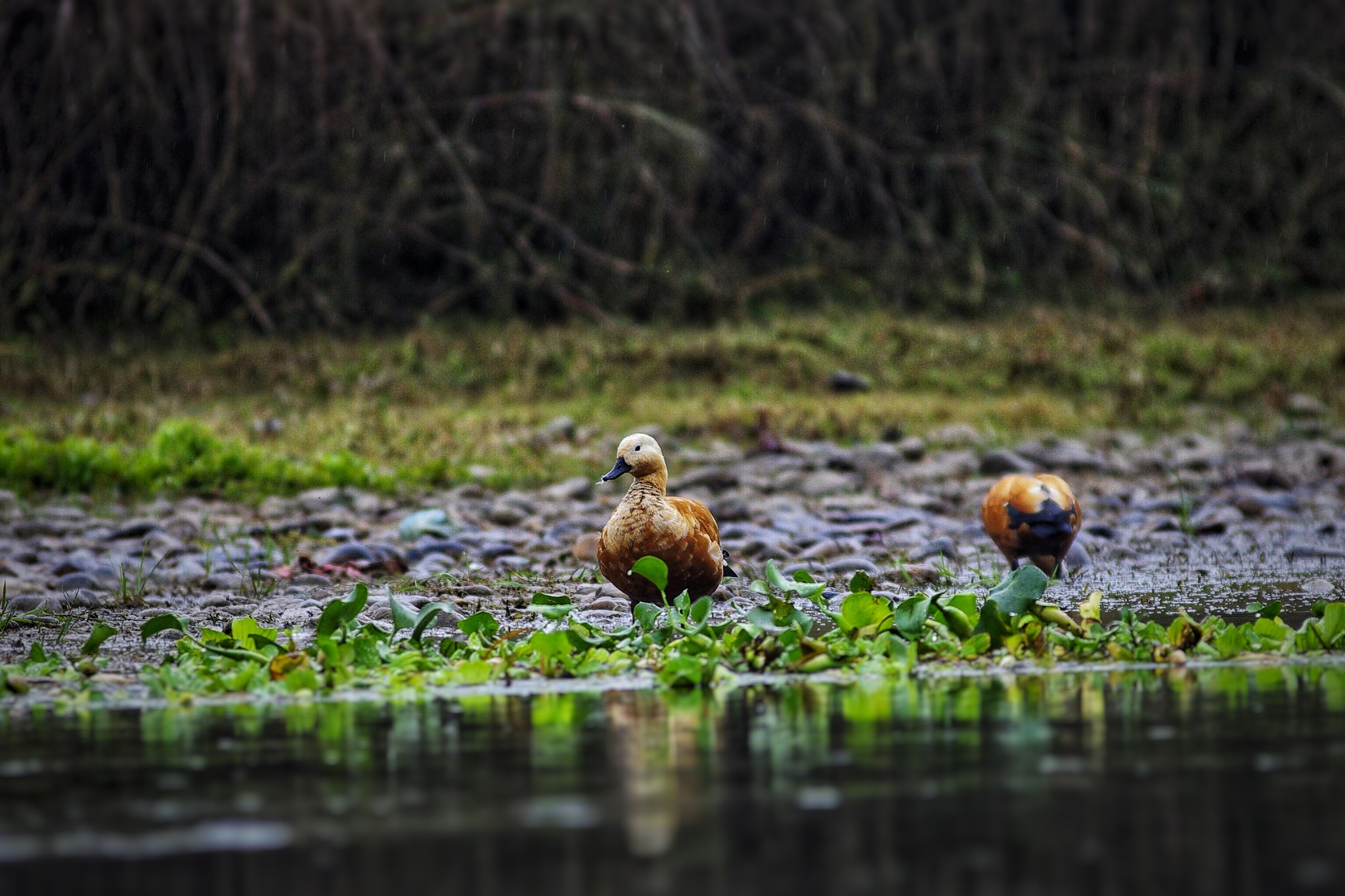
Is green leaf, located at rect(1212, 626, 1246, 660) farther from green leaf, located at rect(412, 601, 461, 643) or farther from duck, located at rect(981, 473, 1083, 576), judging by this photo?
green leaf, located at rect(412, 601, 461, 643)

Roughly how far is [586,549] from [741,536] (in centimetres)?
99

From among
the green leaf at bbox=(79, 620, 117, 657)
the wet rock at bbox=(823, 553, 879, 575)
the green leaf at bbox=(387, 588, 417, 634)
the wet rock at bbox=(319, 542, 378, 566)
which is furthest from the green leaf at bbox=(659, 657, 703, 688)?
the wet rock at bbox=(319, 542, 378, 566)

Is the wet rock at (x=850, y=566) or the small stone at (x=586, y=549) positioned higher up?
the small stone at (x=586, y=549)

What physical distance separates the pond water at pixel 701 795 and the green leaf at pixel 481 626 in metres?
0.84

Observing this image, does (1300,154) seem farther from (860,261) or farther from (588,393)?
(588,393)

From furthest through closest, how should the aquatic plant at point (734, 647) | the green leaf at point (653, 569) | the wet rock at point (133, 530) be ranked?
1. the wet rock at point (133, 530)
2. the green leaf at point (653, 569)
3. the aquatic plant at point (734, 647)

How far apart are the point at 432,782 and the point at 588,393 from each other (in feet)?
31.3

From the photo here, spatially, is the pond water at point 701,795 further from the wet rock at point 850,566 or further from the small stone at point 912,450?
the small stone at point 912,450

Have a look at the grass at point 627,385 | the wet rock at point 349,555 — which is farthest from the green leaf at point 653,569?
the grass at point 627,385

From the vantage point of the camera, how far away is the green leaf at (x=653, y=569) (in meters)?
5.30

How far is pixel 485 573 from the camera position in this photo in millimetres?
7301

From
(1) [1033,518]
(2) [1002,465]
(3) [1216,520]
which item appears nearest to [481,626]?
(1) [1033,518]

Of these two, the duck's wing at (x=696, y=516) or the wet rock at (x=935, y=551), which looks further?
the wet rock at (x=935, y=551)

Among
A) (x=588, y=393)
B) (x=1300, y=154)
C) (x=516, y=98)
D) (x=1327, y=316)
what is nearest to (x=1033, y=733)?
(x=588, y=393)
